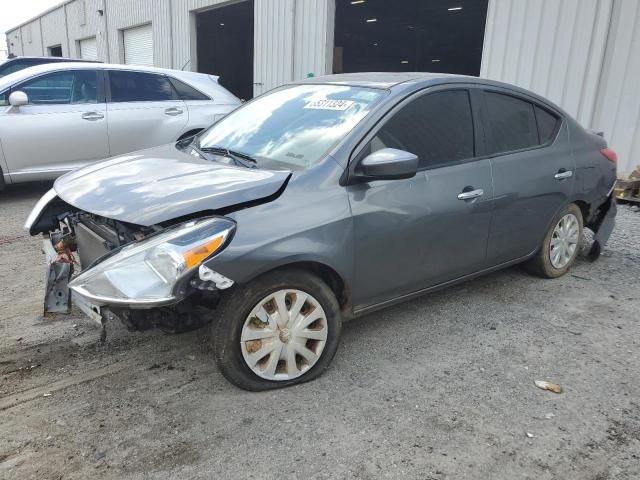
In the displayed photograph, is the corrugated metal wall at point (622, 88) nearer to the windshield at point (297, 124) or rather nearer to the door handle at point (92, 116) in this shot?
the windshield at point (297, 124)

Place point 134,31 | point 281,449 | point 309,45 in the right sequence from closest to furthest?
point 281,449 < point 309,45 < point 134,31

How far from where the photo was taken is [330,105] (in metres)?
3.37

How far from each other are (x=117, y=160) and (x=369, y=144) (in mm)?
1729

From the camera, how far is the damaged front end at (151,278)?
95.0 inches

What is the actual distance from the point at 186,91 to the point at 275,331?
579 cm

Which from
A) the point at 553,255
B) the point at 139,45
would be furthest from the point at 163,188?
the point at 139,45

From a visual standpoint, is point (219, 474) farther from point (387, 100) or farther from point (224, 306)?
point (387, 100)

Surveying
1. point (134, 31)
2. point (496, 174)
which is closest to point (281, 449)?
point (496, 174)

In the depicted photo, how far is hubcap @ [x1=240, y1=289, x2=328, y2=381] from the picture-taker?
106 inches

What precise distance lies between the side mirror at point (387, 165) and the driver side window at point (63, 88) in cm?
532

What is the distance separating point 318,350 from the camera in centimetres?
291

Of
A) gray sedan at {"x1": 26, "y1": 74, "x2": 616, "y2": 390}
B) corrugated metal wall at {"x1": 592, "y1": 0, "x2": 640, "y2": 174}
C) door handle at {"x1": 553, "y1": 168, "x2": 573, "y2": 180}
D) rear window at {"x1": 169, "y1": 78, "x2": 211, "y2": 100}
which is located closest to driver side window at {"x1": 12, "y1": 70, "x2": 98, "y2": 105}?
rear window at {"x1": 169, "y1": 78, "x2": 211, "y2": 100}

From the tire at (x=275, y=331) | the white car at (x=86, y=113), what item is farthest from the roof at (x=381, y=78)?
the white car at (x=86, y=113)

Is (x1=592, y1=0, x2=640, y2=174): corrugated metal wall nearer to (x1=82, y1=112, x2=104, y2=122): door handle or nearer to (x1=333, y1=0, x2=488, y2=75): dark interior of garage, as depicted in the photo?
(x1=82, y1=112, x2=104, y2=122): door handle
